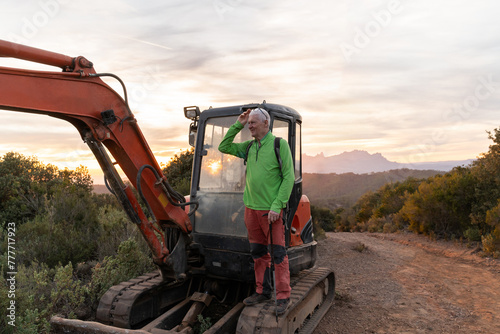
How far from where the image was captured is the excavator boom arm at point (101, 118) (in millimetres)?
3342

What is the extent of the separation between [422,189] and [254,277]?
1264 centimetres

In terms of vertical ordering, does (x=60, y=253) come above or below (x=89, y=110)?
below

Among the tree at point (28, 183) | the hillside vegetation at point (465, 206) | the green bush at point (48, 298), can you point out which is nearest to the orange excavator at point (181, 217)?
the green bush at point (48, 298)

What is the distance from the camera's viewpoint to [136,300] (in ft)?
16.2

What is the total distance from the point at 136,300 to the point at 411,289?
568 centimetres

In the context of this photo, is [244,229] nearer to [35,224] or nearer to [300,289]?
[300,289]

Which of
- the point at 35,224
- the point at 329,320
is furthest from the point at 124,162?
the point at 35,224

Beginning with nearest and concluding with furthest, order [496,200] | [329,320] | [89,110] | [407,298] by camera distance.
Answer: [89,110] < [329,320] < [407,298] < [496,200]

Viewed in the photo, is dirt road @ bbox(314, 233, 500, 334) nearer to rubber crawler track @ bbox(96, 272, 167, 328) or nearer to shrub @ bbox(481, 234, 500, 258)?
shrub @ bbox(481, 234, 500, 258)

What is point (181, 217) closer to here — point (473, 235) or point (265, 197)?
point (265, 197)

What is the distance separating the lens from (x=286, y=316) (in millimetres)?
4398

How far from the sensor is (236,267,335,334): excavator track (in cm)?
416

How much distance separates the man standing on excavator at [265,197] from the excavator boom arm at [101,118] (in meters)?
1.03

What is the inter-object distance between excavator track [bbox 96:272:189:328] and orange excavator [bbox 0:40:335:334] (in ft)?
0.04
